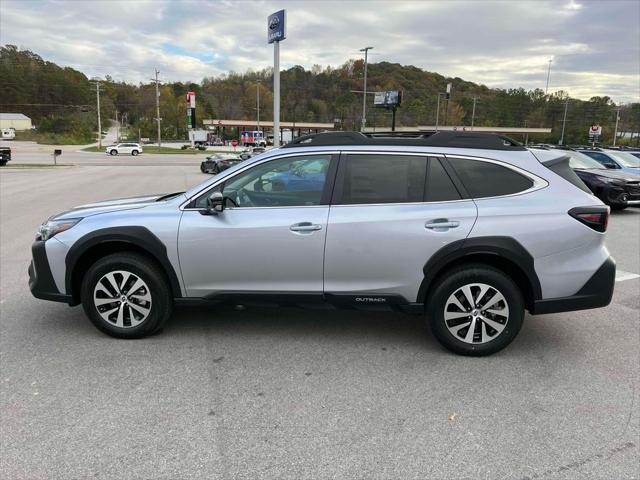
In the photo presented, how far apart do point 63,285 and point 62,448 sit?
1.78 metres

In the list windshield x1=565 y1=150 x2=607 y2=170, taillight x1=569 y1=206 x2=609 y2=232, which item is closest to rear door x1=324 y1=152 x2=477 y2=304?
taillight x1=569 y1=206 x2=609 y2=232

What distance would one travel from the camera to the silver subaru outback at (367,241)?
3.79m

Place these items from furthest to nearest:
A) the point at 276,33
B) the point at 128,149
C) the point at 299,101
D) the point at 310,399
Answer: the point at 299,101, the point at 128,149, the point at 276,33, the point at 310,399

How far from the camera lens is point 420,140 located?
13.5 feet

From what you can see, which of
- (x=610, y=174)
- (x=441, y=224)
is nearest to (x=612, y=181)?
(x=610, y=174)

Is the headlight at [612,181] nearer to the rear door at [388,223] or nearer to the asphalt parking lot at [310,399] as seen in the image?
the asphalt parking lot at [310,399]

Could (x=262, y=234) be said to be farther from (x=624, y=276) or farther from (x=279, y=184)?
(x=624, y=276)

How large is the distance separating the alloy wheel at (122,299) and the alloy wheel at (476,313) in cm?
Result: 253

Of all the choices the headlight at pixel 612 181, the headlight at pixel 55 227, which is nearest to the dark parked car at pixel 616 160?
the headlight at pixel 612 181

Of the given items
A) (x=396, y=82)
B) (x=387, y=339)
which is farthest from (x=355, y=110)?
(x=387, y=339)

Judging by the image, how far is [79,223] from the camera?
163 inches

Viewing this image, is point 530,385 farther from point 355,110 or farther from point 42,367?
point 355,110

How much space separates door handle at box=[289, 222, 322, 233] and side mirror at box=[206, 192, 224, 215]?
601mm

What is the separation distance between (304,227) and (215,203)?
75 centimetres
